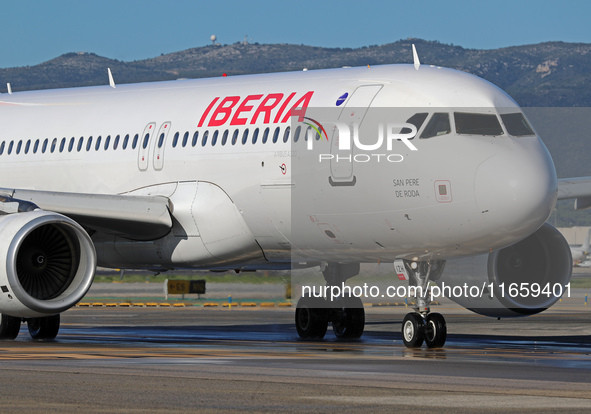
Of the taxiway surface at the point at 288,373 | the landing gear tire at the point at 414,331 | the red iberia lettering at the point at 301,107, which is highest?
the red iberia lettering at the point at 301,107

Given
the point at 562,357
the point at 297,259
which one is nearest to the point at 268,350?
the point at 297,259

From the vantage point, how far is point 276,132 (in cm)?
1998

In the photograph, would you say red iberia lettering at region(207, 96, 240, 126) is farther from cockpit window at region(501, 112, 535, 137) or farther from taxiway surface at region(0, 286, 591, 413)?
cockpit window at region(501, 112, 535, 137)

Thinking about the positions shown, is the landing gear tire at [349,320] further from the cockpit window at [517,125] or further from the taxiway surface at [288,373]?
the cockpit window at [517,125]

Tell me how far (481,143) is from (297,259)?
4687 millimetres

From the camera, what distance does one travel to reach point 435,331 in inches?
732

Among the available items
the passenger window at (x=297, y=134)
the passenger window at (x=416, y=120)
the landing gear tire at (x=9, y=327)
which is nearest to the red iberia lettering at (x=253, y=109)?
the passenger window at (x=297, y=134)

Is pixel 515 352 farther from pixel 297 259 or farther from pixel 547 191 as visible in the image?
pixel 297 259

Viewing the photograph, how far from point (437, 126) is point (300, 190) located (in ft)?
8.32

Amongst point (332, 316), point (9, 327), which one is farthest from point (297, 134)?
point (9, 327)

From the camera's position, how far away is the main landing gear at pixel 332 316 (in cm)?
2283

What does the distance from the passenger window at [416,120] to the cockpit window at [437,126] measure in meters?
0.13

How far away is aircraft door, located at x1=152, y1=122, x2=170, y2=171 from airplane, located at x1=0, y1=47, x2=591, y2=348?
0.08ft

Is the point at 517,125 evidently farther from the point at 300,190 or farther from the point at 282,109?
the point at 282,109
